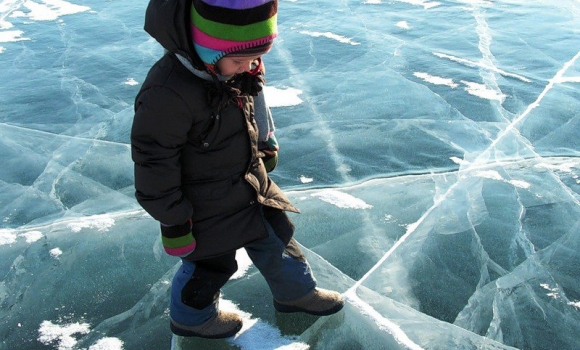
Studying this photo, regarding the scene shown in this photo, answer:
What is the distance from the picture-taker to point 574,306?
212 cm

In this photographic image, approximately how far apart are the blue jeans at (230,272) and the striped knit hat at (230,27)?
584 mm

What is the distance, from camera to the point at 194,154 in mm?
1770

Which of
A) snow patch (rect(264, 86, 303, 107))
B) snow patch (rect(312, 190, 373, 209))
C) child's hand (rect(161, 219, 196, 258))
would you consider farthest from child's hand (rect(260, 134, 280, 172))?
snow patch (rect(264, 86, 303, 107))

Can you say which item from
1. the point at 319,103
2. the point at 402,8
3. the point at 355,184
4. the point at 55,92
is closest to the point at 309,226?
the point at 355,184

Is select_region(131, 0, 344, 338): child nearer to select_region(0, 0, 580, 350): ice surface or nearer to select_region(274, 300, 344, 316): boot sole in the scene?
select_region(274, 300, 344, 316): boot sole

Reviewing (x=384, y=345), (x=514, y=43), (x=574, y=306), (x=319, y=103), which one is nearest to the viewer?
(x=384, y=345)

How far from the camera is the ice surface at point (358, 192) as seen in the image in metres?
2.10

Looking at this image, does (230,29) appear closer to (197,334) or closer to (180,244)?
(180,244)

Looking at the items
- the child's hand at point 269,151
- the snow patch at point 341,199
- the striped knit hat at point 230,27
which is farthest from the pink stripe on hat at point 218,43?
the snow patch at point 341,199

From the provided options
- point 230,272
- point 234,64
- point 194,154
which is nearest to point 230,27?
point 234,64

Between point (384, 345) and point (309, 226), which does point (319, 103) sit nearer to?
point (309, 226)

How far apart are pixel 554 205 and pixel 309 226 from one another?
106cm

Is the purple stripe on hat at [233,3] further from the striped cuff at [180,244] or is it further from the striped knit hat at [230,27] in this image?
the striped cuff at [180,244]

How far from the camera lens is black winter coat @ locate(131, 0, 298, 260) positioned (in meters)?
1.62
